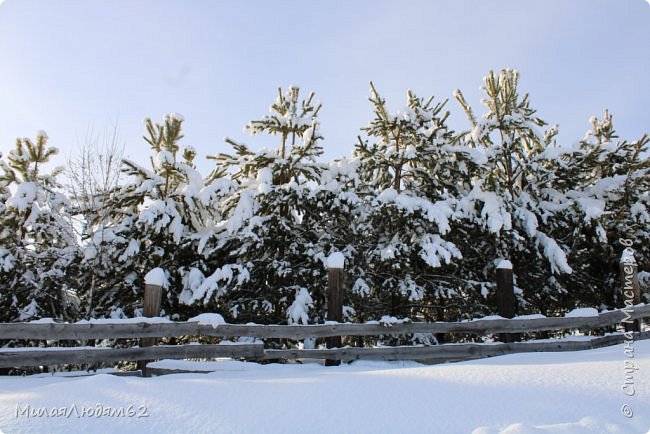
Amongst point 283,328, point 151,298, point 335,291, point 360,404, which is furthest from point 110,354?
point 360,404

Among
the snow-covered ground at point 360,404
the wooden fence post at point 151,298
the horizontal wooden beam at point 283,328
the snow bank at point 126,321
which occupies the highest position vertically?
the wooden fence post at point 151,298

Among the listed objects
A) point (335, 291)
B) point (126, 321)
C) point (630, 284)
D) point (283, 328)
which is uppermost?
point (630, 284)

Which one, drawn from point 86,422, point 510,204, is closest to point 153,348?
point 86,422

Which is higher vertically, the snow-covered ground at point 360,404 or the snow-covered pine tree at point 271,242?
the snow-covered pine tree at point 271,242

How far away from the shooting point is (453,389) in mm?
4590

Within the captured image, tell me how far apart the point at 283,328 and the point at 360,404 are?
3.52 meters

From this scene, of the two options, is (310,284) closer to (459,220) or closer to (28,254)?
(459,220)

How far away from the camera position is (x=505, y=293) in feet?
30.0

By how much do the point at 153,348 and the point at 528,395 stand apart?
576cm

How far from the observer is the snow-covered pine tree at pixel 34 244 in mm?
10523

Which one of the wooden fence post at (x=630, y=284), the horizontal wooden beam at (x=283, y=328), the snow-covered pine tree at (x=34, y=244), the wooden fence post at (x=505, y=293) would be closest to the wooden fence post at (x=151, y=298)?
the horizontal wooden beam at (x=283, y=328)

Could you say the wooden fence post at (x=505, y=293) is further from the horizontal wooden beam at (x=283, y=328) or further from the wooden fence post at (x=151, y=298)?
the wooden fence post at (x=151, y=298)

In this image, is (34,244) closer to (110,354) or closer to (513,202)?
(110,354)

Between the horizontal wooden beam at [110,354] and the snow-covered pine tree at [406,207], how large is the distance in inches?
161
